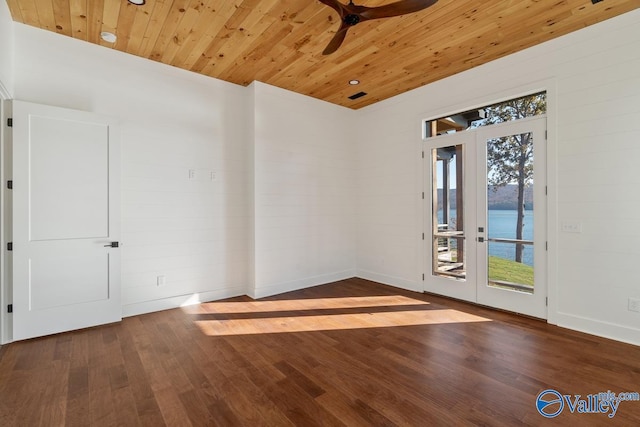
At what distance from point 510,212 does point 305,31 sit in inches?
134

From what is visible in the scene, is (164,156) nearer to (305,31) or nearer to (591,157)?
(305,31)

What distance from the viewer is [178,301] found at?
4219 millimetres

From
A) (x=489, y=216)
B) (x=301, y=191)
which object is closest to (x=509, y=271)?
(x=489, y=216)

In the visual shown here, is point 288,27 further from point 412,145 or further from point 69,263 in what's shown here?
point 69,263

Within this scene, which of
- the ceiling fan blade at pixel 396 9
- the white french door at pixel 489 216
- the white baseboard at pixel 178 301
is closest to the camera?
the ceiling fan blade at pixel 396 9

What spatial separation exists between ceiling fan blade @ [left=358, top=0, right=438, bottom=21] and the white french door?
2.42 metres

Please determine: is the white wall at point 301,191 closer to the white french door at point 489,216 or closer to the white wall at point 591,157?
the white french door at point 489,216

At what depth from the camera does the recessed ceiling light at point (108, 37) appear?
337 cm

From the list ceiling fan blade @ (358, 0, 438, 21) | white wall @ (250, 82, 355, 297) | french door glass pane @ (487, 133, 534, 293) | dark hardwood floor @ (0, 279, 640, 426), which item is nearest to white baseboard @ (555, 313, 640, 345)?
dark hardwood floor @ (0, 279, 640, 426)

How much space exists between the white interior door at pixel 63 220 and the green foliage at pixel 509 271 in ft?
15.8

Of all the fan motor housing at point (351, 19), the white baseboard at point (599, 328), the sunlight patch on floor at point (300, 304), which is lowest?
the sunlight patch on floor at point (300, 304)

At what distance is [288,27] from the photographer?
3.25m

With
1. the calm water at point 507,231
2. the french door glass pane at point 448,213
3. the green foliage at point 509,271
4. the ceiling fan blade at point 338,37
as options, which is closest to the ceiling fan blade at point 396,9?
the ceiling fan blade at point 338,37

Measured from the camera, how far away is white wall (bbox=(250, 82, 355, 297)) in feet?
15.8
